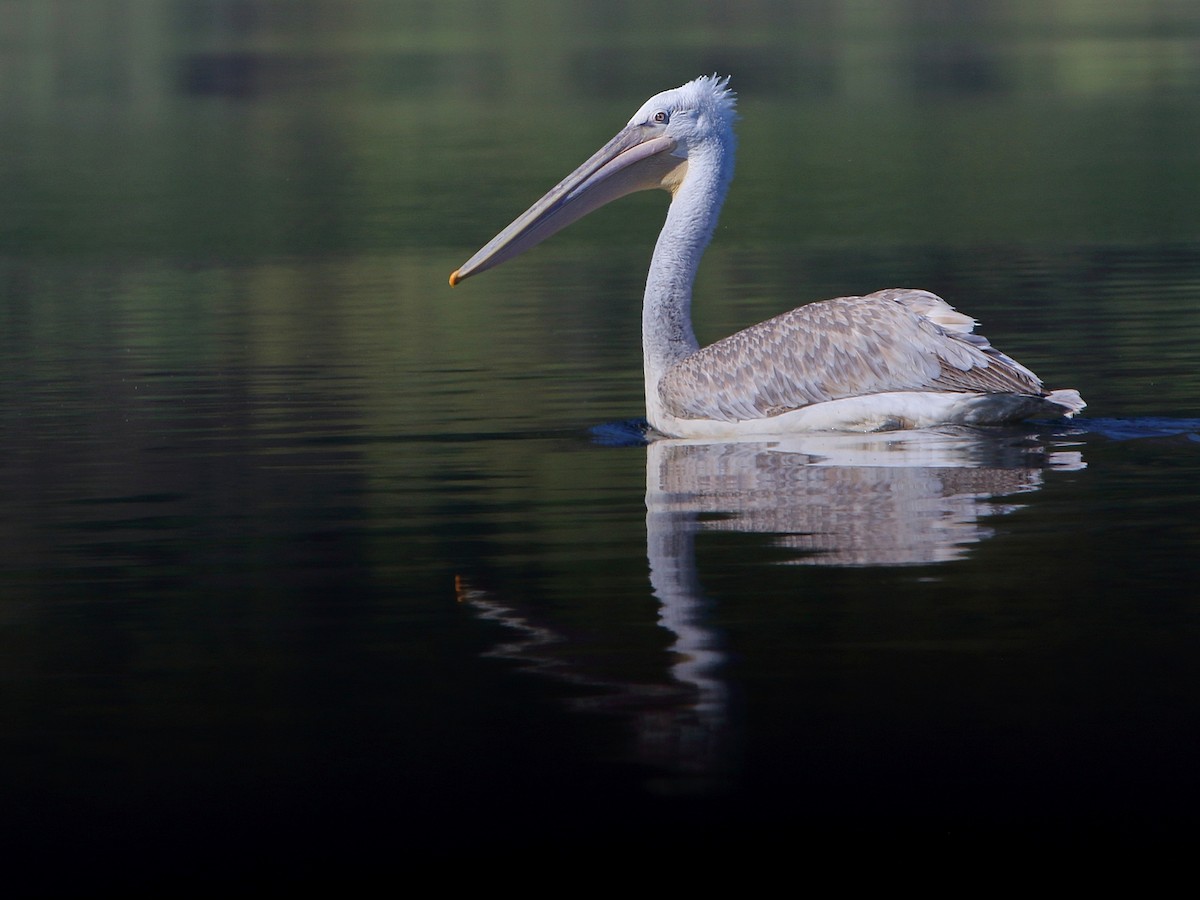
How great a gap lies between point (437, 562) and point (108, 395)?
442 centimetres

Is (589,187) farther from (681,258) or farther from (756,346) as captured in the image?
(756,346)

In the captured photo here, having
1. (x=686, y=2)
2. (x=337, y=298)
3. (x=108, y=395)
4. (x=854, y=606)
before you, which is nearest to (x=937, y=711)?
(x=854, y=606)

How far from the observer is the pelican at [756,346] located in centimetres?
797

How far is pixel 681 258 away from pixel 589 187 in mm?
506

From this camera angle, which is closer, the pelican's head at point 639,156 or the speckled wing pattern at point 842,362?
the speckled wing pattern at point 842,362

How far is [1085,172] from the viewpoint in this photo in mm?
24969

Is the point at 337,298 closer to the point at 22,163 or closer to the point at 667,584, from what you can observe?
the point at 667,584

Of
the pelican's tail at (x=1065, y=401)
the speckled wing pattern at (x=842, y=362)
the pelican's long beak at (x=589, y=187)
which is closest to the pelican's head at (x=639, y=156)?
the pelican's long beak at (x=589, y=187)

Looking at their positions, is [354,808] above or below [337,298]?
below

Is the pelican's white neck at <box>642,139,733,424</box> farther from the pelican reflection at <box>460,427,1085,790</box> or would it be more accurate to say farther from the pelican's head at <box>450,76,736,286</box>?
the pelican reflection at <box>460,427,1085,790</box>

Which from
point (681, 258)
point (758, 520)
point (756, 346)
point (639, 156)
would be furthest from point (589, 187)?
point (758, 520)

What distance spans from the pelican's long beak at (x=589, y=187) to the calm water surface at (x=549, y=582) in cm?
73

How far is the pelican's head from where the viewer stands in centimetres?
923

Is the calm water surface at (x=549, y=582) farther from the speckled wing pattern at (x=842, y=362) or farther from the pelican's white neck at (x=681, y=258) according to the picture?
the pelican's white neck at (x=681, y=258)
